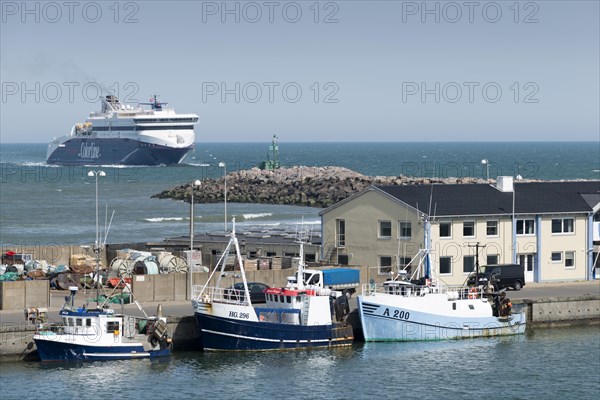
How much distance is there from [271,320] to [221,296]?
175cm

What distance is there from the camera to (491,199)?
174 feet

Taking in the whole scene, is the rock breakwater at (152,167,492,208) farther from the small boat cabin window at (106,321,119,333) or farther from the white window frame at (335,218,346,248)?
the small boat cabin window at (106,321,119,333)

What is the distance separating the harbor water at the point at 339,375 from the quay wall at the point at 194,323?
0.40 metres

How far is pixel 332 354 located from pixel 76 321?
26.6 feet

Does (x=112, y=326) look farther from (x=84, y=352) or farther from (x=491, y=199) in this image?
(x=491, y=199)

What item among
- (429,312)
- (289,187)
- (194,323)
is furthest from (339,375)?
(289,187)

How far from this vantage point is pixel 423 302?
4291 centimetres

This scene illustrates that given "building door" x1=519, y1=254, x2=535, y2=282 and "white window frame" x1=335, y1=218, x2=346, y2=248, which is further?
"white window frame" x1=335, y1=218, x2=346, y2=248

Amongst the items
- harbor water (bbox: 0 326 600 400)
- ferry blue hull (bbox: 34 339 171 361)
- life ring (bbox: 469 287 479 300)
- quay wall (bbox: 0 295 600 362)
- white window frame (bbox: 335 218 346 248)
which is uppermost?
white window frame (bbox: 335 218 346 248)

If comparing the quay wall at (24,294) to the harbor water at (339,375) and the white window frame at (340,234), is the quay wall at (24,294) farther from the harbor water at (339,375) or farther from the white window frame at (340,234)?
the white window frame at (340,234)

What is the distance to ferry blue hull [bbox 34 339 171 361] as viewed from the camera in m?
37.7

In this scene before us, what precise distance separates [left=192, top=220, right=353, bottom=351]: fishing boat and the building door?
12412mm

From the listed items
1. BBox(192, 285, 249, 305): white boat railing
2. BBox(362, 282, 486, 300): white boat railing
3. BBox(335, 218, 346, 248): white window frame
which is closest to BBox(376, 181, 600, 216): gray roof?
BBox(335, 218, 346, 248): white window frame

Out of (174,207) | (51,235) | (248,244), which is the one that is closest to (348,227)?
(248,244)
